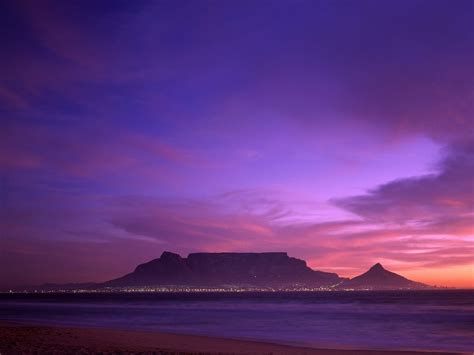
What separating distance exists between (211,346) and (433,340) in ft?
53.4

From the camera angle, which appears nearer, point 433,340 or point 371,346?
point 371,346

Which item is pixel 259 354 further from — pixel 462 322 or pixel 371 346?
pixel 462 322

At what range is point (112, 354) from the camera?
60.0 ft

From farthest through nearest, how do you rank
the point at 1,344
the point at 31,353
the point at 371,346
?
the point at 371,346, the point at 1,344, the point at 31,353

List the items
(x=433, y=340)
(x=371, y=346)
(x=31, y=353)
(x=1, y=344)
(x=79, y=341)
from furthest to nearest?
(x=433, y=340), (x=371, y=346), (x=79, y=341), (x=1, y=344), (x=31, y=353)

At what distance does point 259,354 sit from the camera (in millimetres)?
22234

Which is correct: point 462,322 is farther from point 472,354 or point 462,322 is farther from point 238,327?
point 472,354

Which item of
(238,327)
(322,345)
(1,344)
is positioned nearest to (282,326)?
(238,327)

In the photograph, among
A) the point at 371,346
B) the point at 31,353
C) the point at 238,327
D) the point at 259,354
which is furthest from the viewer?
the point at 238,327

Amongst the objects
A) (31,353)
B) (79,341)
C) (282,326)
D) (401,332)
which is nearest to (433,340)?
(401,332)

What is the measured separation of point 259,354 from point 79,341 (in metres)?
9.56

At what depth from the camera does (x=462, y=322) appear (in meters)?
47.9

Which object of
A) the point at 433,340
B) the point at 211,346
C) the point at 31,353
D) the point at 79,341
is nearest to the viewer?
the point at 31,353

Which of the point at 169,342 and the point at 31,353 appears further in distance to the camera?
the point at 169,342
